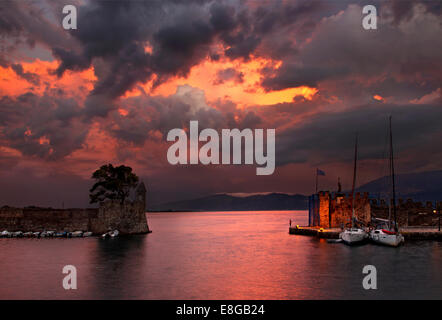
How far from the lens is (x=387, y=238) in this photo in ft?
173

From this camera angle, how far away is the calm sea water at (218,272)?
2805 centimetres

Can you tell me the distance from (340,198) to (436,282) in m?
37.4

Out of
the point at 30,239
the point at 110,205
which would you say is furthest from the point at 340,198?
the point at 30,239

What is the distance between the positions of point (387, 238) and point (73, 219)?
51.3 meters

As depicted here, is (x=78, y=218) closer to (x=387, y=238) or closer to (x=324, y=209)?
(x=324, y=209)

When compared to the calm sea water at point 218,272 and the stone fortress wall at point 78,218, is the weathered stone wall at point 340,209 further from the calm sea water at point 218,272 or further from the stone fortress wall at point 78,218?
the stone fortress wall at point 78,218

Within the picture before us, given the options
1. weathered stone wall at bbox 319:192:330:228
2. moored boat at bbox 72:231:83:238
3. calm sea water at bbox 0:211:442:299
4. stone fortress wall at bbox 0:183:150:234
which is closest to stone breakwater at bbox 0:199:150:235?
stone fortress wall at bbox 0:183:150:234

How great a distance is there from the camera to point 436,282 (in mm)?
31188

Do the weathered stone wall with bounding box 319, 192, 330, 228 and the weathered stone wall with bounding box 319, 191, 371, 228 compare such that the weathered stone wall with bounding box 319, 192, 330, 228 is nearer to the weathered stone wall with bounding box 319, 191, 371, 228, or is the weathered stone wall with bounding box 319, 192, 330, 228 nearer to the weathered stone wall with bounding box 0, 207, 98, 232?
the weathered stone wall with bounding box 319, 191, 371, 228

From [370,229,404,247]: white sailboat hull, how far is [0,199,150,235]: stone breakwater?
1516 inches

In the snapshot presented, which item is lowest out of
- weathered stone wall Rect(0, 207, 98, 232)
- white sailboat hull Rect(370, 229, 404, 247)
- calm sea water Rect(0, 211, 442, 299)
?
calm sea water Rect(0, 211, 442, 299)

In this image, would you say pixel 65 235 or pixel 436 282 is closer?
pixel 436 282

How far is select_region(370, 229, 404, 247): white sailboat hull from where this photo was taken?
52062mm
